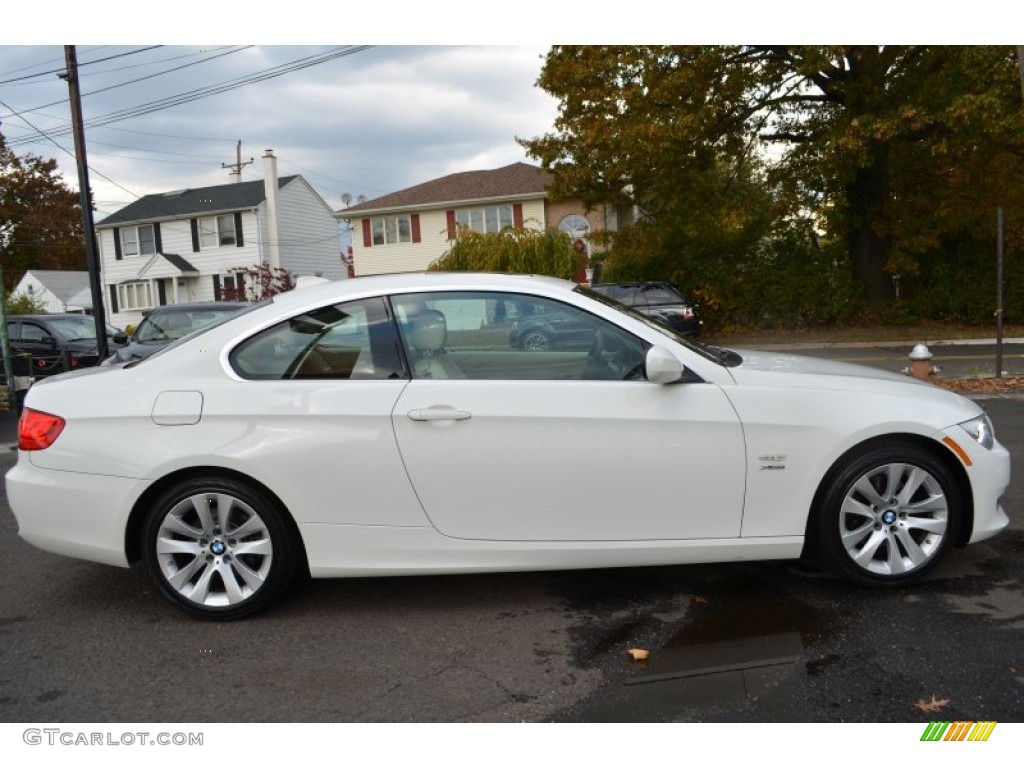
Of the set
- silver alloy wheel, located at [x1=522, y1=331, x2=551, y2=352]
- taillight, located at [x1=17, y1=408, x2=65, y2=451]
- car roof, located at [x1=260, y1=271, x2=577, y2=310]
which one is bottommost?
taillight, located at [x1=17, y1=408, x2=65, y2=451]

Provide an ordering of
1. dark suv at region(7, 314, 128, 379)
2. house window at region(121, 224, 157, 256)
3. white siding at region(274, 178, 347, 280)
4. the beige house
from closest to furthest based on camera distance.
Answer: dark suv at region(7, 314, 128, 379) < the beige house < white siding at region(274, 178, 347, 280) < house window at region(121, 224, 157, 256)

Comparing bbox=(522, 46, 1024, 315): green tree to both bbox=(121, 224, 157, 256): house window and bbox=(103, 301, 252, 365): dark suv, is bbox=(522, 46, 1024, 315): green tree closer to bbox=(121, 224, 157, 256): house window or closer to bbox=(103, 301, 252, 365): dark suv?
bbox=(103, 301, 252, 365): dark suv

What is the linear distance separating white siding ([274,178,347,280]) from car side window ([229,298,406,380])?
37.7 metres

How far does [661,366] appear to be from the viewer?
3627 mm

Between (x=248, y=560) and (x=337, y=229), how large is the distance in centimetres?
4481

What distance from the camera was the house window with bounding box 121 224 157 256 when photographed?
41.8 metres

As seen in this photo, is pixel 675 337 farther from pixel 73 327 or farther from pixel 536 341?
pixel 73 327

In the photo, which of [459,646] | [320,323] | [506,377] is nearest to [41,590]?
[320,323]

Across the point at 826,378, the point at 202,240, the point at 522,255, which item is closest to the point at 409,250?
the point at 202,240

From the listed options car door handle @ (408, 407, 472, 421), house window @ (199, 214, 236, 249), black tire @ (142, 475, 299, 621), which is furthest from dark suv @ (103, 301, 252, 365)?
house window @ (199, 214, 236, 249)

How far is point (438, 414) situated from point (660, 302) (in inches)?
580

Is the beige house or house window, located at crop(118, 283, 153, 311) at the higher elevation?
the beige house

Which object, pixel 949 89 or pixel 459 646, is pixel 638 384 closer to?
pixel 459 646

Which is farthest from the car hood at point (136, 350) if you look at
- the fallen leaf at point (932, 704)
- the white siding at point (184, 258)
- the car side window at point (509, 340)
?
the white siding at point (184, 258)
